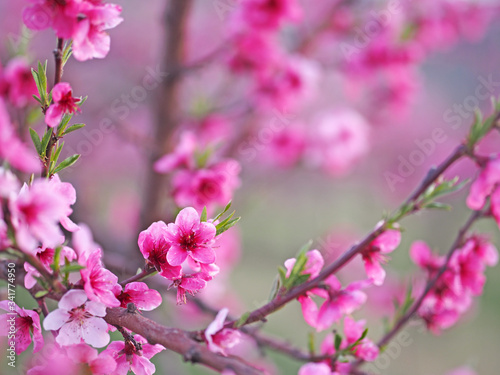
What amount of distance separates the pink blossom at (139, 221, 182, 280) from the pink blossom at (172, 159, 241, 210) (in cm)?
42

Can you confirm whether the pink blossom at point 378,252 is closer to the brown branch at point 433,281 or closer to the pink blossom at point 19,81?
the brown branch at point 433,281

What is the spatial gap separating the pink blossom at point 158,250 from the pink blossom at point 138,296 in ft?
0.09

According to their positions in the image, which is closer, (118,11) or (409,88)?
(118,11)

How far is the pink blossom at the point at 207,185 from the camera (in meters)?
1.00

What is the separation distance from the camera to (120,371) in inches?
22.0

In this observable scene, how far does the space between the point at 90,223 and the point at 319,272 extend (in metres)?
1.02

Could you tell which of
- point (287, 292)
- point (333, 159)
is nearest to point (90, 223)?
point (333, 159)

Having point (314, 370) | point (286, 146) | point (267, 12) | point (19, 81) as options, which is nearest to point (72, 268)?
point (314, 370)

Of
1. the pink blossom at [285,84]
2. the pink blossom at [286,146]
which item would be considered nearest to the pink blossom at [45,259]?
the pink blossom at [285,84]

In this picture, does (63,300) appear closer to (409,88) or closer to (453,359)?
(409,88)

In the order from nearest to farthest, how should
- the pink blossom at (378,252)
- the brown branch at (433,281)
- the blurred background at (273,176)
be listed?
the pink blossom at (378,252), the brown branch at (433,281), the blurred background at (273,176)

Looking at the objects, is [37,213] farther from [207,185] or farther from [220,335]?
[207,185]

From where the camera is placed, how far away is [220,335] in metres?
0.54

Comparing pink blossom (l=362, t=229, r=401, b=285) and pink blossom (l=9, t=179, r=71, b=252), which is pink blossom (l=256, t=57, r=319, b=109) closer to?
pink blossom (l=362, t=229, r=401, b=285)
